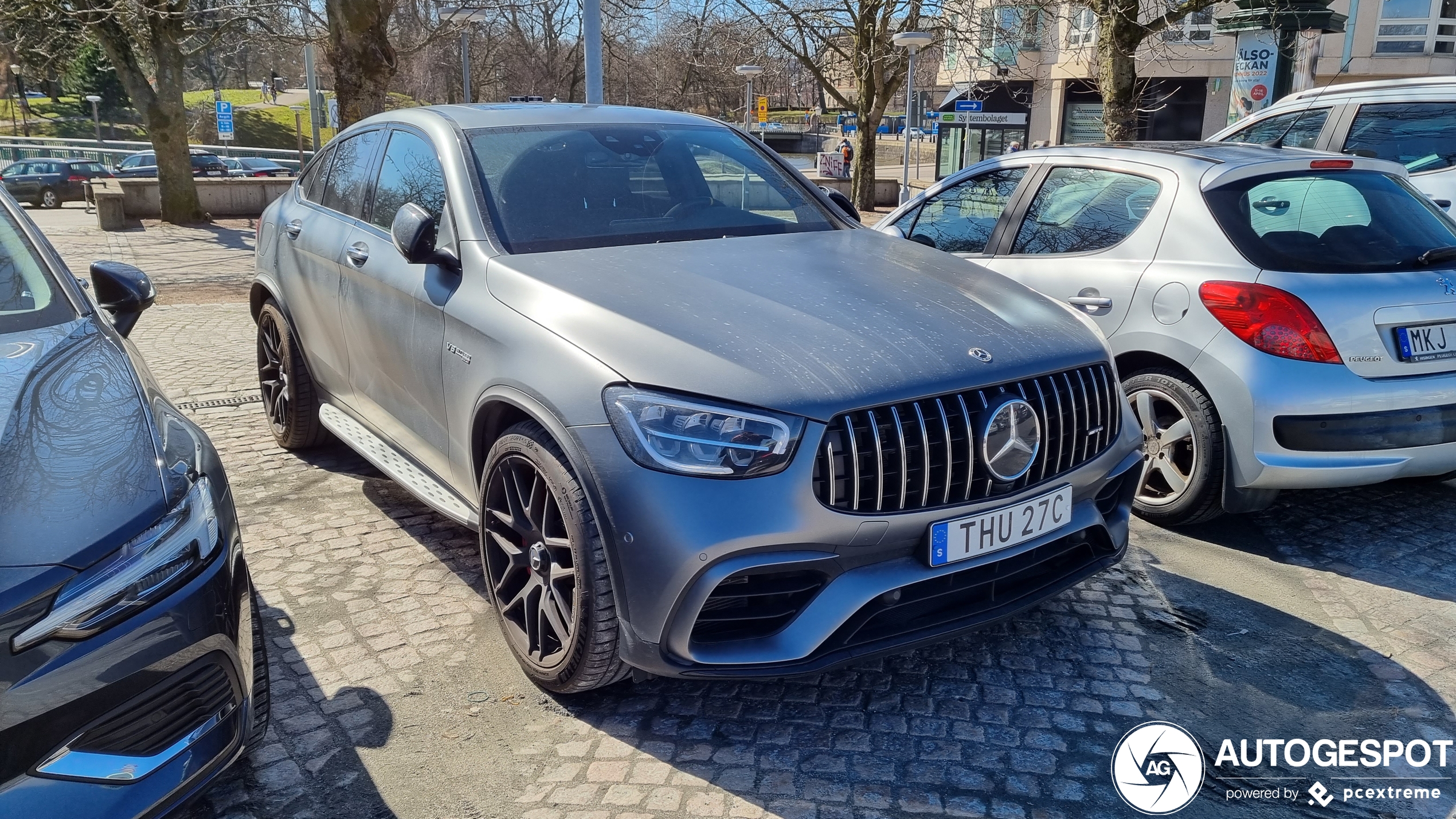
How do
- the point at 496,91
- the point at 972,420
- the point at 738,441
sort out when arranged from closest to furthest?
the point at 738,441 < the point at 972,420 < the point at 496,91

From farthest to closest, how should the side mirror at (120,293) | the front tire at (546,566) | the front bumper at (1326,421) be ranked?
the front bumper at (1326,421), the side mirror at (120,293), the front tire at (546,566)

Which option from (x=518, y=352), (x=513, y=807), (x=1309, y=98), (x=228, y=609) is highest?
(x=1309, y=98)

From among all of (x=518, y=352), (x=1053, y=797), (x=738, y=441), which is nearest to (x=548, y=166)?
(x=518, y=352)

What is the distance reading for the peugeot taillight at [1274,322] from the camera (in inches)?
162

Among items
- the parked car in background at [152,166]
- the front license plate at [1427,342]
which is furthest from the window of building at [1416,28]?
the parked car in background at [152,166]

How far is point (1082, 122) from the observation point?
37000 millimetres

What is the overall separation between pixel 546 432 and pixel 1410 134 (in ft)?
23.1

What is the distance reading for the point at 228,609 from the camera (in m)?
2.35

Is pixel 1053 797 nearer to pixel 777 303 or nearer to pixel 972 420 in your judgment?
pixel 972 420

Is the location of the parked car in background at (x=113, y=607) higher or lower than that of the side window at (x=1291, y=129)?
lower

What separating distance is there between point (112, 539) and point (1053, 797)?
7.55ft

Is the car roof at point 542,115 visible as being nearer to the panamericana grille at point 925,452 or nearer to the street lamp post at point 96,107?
the panamericana grille at point 925,452

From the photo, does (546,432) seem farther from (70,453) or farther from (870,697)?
(870,697)

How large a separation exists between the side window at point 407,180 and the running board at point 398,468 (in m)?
0.88
